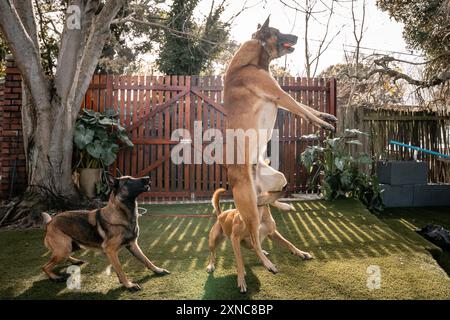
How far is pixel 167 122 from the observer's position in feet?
24.9

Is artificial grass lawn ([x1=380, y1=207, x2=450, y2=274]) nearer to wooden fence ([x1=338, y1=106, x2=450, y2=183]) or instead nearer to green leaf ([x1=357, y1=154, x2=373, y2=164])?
green leaf ([x1=357, y1=154, x2=373, y2=164])

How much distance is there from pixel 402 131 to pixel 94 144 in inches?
280

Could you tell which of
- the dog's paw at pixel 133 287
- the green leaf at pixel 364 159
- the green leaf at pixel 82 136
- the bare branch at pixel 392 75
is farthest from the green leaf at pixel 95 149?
the bare branch at pixel 392 75

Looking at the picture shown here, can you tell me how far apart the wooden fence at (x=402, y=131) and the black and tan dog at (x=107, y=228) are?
6.41 m

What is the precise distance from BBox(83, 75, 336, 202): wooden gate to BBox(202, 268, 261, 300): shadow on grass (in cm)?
467

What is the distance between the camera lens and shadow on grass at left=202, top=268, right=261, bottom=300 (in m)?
2.64

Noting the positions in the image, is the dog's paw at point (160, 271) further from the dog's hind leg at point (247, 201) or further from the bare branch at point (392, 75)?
the bare branch at point (392, 75)

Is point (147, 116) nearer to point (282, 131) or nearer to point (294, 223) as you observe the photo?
point (282, 131)

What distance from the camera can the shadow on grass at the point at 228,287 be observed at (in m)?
2.64

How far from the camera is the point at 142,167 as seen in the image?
757 centimetres

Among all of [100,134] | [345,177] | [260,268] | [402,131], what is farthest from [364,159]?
[100,134]

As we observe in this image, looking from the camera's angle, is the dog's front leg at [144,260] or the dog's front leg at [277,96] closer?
the dog's front leg at [277,96]

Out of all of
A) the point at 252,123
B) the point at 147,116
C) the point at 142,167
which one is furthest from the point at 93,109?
the point at 252,123

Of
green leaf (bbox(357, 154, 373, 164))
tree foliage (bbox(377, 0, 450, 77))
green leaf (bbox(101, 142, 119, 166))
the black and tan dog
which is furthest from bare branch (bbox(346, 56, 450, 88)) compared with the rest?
the black and tan dog
